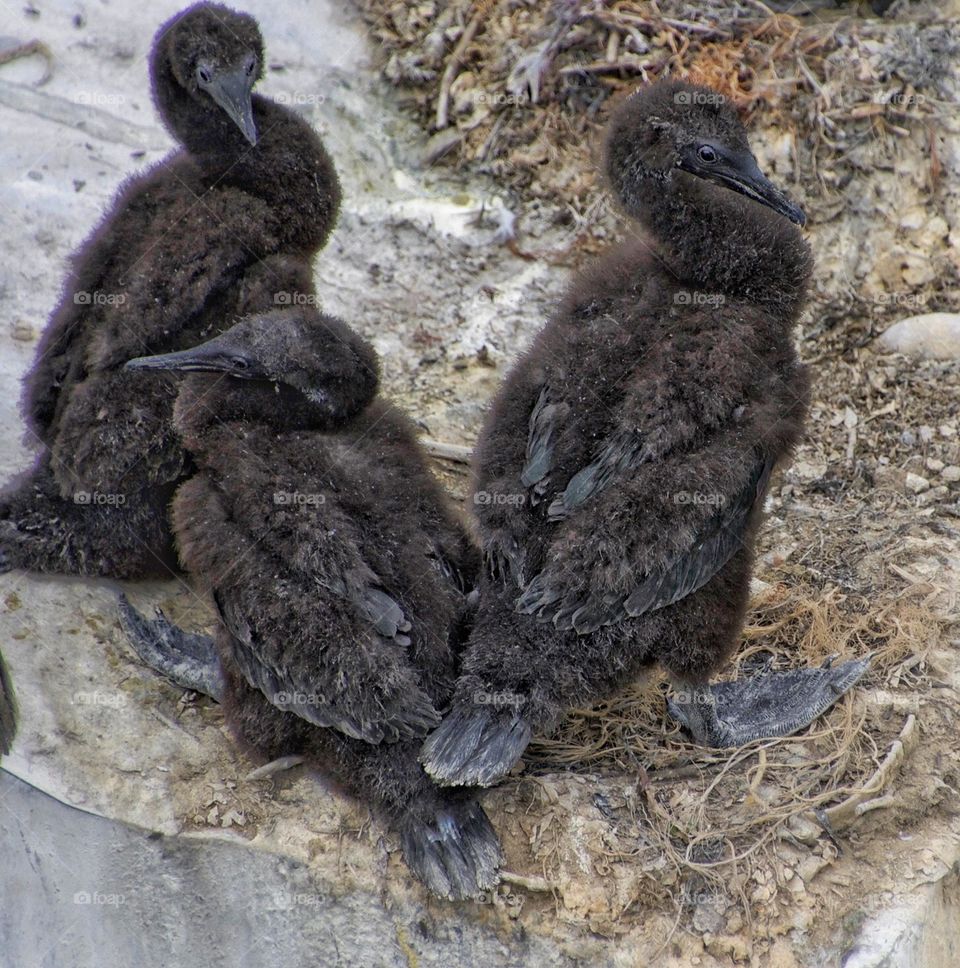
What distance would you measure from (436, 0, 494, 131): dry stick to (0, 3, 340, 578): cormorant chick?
2.16 metres

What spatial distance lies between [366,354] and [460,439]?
182 centimetres

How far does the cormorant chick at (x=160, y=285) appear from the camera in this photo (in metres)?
5.14

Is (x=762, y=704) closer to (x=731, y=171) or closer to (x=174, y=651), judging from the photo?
(x=731, y=171)

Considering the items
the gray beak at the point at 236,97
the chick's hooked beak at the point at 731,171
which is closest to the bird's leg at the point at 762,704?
the chick's hooked beak at the point at 731,171

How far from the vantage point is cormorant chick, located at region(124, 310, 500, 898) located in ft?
13.3

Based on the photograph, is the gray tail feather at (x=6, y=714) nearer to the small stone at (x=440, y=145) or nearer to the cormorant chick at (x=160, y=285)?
the cormorant chick at (x=160, y=285)

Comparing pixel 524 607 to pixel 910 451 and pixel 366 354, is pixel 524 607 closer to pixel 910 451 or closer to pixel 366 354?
pixel 366 354

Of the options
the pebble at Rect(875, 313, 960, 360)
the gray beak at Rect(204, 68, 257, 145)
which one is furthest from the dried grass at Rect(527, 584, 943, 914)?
the gray beak at Rect(204, 68, 257, 145)

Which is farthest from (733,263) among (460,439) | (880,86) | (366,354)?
(880,86)

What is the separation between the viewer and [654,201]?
4773mm

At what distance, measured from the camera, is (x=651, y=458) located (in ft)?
13.8

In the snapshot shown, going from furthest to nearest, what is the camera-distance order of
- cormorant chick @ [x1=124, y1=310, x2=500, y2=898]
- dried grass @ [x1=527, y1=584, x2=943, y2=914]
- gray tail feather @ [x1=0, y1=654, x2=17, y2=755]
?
gray tail feather @ [x1=0, y1=654, x2=17, y2=755] → dried grass @ [x1=527, y1=584, x2=943, y2=914] → cormorant chick @ [x1=124, y1=310, x2=500, y2=898]

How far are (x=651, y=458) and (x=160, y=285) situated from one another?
238cm

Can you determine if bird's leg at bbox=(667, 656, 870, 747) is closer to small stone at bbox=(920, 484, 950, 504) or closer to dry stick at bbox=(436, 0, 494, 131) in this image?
small stone at bbox=(920, 484, 950, 504)
